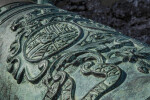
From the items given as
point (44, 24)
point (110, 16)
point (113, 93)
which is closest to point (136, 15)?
point (110, 16)

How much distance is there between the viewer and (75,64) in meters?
1.64

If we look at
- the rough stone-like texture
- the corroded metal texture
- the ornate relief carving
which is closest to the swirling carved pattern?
the corroded metal texture

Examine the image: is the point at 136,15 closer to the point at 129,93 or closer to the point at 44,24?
the point at 44,24

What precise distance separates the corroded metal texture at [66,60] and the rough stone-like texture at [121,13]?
7.29 feet

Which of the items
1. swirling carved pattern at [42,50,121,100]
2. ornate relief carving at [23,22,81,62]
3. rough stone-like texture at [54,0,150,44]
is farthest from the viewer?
rough stone-like texture at [54,0,150,44]

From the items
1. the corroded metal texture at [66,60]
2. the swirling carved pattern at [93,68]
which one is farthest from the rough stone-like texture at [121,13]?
the swirling carved pattern at [93,68]

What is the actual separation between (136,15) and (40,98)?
298cm

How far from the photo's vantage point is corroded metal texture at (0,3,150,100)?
1.45 metres

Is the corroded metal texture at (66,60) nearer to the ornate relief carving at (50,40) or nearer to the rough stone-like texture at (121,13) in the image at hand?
the ornate relief carving at (50,40)

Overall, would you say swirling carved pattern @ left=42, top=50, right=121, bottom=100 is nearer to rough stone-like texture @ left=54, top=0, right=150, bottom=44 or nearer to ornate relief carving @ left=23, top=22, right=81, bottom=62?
ornate relief carving @ left=23, top=22, right=81, bottom=62

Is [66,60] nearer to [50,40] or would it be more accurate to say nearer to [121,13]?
[50,40]

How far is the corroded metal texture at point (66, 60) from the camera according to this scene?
1.45 m

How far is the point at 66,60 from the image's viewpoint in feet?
5.54

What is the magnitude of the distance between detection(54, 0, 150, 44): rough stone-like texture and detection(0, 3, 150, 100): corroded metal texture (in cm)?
222
